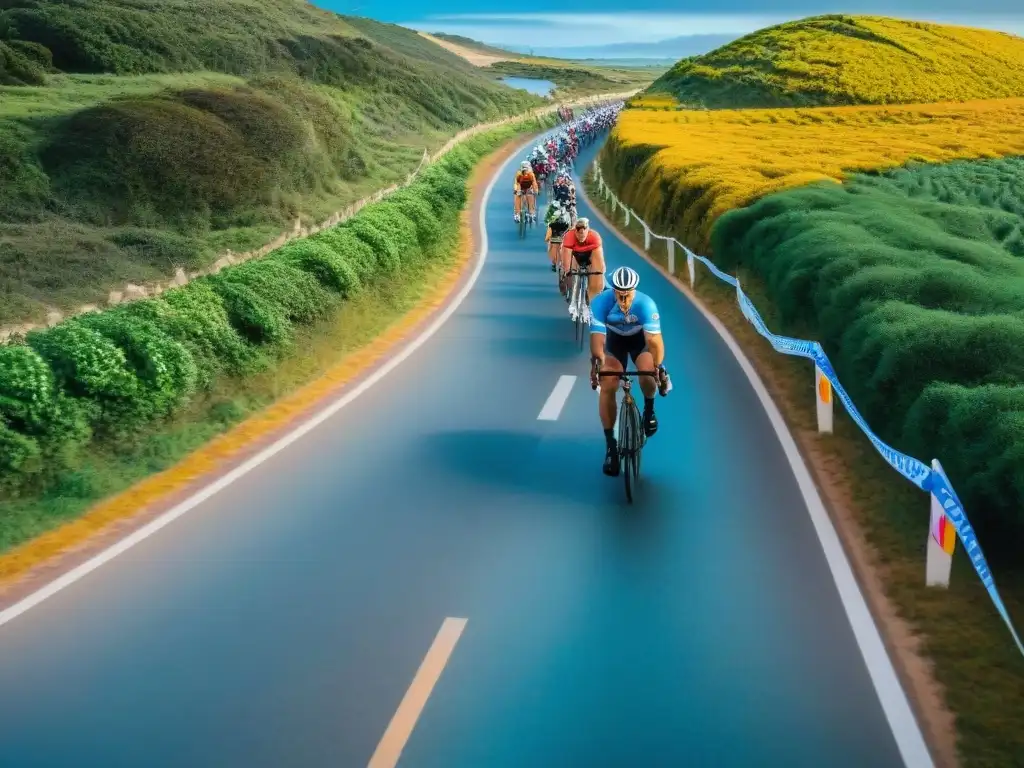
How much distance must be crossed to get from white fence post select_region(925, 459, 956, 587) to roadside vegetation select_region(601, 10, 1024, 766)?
127mm

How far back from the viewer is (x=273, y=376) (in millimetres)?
14094

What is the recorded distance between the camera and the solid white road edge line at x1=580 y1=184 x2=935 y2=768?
6.00 meters

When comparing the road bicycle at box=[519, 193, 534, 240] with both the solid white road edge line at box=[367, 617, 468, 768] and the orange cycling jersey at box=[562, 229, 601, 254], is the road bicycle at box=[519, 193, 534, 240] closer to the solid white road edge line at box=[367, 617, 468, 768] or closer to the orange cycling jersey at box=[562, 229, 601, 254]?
the orange cycling jersey at box=[562, 229, 601, 254]

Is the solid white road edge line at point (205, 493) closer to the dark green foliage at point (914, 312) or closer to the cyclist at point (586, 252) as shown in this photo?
the cyclist at point (586, 252)

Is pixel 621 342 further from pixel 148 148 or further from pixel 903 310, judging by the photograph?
pixel 148 148

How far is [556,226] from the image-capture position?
896 inches

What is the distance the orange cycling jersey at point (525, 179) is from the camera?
31.5m

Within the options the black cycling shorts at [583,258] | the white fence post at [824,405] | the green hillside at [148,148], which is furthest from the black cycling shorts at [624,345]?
the green hillside at [148,148]

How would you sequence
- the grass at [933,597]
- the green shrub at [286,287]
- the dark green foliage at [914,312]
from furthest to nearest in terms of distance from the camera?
1. the green shrub at [286,287]
2. the dark green foliage at [914,312]
3. the grass at [933,597]

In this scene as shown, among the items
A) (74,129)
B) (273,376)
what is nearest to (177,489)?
(273,376)

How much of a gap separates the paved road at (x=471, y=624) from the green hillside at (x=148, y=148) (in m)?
13.1

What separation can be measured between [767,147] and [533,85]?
142397 mm

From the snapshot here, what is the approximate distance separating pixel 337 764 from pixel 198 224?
30367 millimetres

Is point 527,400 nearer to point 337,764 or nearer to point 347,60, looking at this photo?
point 337,764
